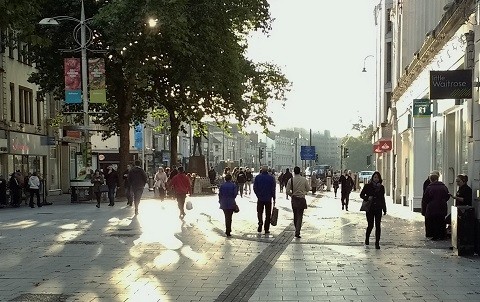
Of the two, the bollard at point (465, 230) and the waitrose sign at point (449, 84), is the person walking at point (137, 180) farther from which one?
the bollard at point (465, 230)

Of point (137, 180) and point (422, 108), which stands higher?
point (422, 108)

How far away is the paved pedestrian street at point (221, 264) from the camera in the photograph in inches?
355

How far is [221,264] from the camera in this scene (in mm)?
11625

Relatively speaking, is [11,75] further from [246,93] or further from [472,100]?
[472,100]

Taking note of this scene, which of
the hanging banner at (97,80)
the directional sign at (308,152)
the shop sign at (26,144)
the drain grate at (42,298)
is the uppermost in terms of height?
the hanging banner at (97,80)

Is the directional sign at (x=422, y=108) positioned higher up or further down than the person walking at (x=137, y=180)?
higher up

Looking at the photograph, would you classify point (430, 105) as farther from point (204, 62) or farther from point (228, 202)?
point (204, 62)

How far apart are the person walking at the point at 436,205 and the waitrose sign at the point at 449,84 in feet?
7.21

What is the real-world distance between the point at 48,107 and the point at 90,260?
3240 centimetres

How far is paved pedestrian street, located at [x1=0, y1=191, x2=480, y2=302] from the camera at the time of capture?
29.6 feet

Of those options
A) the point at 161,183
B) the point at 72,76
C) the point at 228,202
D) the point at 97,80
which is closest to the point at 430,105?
the point at 228,202

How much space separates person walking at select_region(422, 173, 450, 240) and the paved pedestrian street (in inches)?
18.0

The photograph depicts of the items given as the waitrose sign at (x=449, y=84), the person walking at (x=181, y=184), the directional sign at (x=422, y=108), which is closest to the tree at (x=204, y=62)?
the person walking at (x=181, y=184)

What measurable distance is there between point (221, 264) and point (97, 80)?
1752cm
